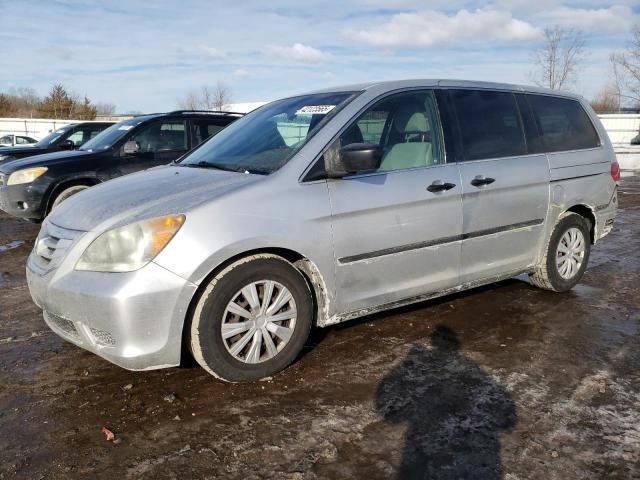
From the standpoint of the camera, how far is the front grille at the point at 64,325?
10.6 ft

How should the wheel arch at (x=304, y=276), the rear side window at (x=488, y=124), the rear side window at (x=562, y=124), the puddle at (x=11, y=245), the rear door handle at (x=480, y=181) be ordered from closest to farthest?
the wheel arch at (x=304, y=276), the rear door handle at (x=480, y=181), the rear side window at (x=488, y=124), the rear side window at (x=562, y=124), the puddle at (x=11, y=245)

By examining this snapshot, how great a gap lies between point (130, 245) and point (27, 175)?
5613 mm

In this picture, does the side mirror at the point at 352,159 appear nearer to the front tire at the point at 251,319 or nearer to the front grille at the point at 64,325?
the front tire at the point at 251,319

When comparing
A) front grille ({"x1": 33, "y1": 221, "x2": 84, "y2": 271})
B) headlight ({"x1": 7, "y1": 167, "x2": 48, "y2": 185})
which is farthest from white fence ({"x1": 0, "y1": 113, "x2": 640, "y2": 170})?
front grille ({"x1": 33, "y1": 221, "x2": 84, "y2": 271})

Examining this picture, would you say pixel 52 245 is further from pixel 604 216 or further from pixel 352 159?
pixel 604 216

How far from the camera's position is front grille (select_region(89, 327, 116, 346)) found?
121 inches

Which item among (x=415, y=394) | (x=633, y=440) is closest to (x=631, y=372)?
(x=633, y=440)

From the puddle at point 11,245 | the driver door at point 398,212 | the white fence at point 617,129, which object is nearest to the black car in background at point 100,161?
the puddle at point 11,245

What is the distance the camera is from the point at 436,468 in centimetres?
257

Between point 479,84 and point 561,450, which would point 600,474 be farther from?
point 479,84

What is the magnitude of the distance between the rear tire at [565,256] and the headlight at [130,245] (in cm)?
339

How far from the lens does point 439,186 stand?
4.02 metres

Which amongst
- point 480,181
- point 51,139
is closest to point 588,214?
point 480,181

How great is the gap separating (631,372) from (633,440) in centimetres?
93
